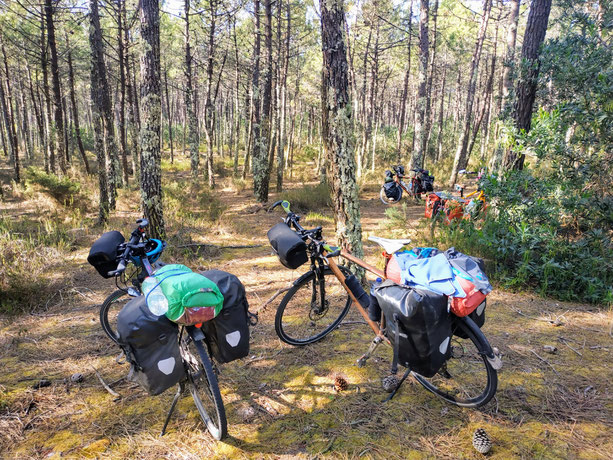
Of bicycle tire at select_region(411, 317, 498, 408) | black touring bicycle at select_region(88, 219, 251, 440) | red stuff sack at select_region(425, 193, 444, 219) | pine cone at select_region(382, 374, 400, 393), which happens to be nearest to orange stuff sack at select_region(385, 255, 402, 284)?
bicycle tire at select_region(411, 317, 498, 408)

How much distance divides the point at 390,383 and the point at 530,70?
6219 mm

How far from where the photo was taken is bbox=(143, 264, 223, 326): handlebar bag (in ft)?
6.63

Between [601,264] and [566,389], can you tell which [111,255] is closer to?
[566,389]

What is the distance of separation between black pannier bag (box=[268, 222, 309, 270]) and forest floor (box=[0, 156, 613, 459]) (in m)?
1.04

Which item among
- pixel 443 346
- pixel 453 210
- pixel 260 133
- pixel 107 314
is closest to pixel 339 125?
pixel 443 346

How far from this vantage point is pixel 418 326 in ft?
7.13

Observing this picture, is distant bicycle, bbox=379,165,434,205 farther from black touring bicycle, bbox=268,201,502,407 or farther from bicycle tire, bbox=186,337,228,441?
bicycle tire, bbox=186,337,228,441

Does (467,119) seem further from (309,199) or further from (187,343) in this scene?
(187,343)

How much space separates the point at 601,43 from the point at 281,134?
10454mm

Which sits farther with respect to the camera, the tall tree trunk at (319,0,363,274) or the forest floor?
the tall tree trunk at (319,0,363,274)

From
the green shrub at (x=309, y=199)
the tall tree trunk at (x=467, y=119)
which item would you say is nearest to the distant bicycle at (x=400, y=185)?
the green shrub at (x=309, y=199)

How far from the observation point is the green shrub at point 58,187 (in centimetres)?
981

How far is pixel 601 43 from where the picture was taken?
16.2 ft

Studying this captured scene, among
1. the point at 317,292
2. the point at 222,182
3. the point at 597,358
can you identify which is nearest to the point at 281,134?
the point at 222,182
